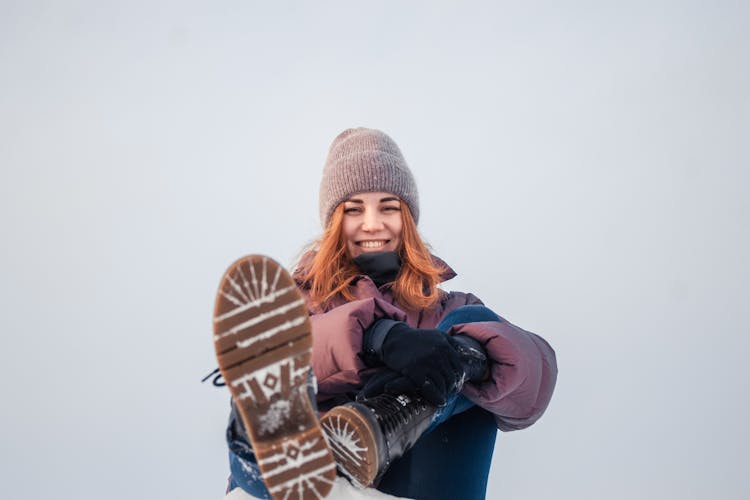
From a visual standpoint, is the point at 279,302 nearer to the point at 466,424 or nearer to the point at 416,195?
the point at 466,424

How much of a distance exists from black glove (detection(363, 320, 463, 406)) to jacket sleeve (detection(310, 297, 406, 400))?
0.24 feet

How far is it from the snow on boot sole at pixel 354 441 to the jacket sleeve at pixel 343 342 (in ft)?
0.87

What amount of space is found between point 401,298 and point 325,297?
0.70 feet

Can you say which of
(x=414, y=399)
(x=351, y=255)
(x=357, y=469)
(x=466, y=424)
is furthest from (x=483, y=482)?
(x=351, y=255)

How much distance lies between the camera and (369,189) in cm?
177

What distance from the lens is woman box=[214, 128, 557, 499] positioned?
89 centimetres

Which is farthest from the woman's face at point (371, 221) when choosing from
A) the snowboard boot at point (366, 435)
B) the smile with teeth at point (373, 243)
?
the snowboard boot at point (366, 435)

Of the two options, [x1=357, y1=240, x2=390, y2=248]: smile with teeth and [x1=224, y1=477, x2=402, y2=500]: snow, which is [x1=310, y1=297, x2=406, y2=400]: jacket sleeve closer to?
[x1=224, y1=477, x2=402, y2=500]: snow

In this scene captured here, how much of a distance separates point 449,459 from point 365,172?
842 mm

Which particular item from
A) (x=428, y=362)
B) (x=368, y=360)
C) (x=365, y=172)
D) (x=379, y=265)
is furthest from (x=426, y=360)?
(x=365, y=172)

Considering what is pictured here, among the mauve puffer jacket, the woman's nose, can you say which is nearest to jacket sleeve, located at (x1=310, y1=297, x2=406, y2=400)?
the mauve puffer jacket

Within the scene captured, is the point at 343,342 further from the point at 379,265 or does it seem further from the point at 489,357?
the point at 379,265

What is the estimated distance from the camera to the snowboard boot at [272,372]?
864mm

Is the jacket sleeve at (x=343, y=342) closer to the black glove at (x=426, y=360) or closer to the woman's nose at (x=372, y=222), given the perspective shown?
the black glove at (x=426, y=360)
